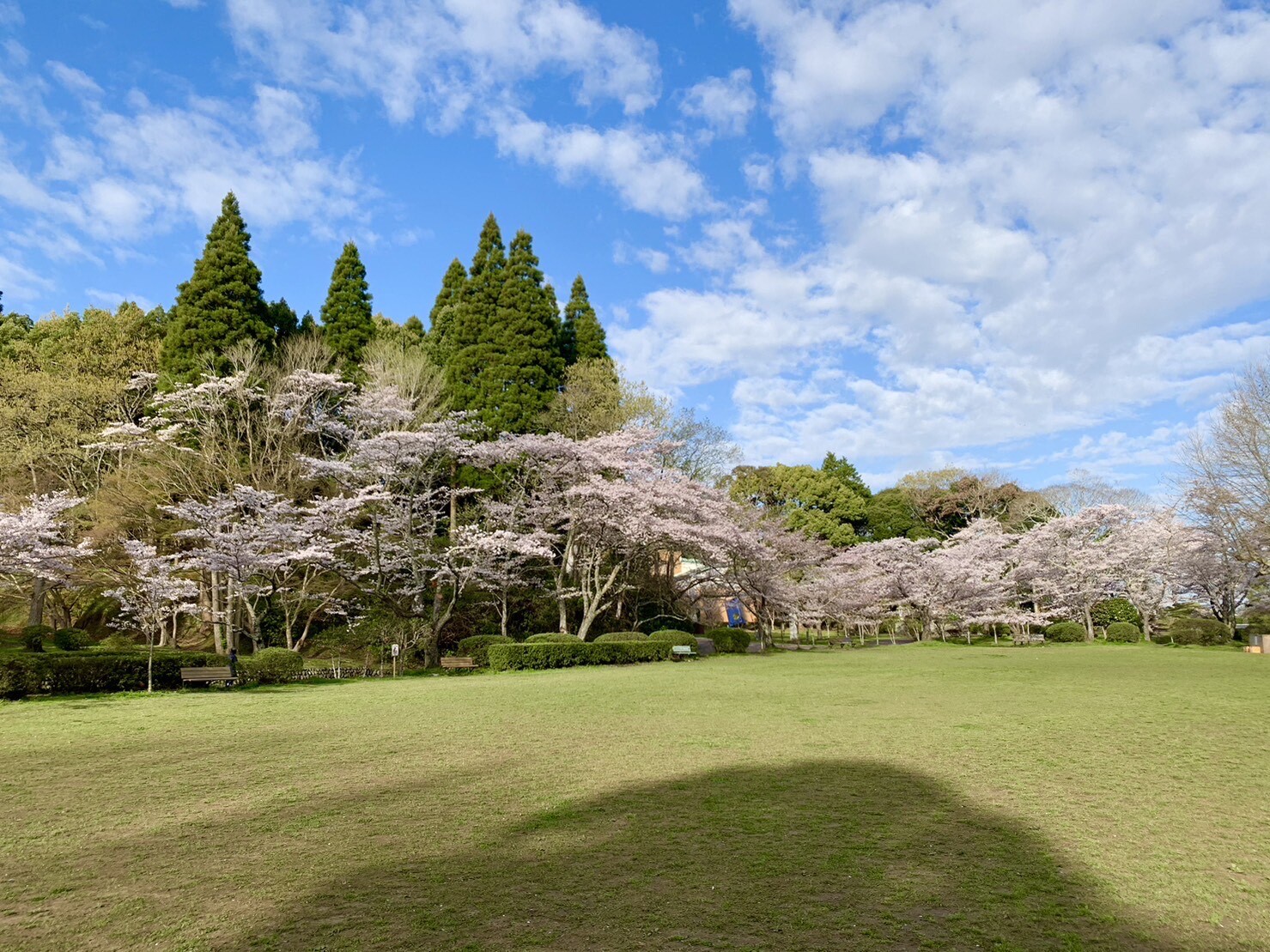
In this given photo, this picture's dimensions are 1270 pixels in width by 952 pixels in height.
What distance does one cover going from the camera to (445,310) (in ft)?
123

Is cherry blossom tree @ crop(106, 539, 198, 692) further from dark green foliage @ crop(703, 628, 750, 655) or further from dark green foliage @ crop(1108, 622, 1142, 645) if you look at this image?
dark green foliage @ crop(1108, 622, 1142, 645)

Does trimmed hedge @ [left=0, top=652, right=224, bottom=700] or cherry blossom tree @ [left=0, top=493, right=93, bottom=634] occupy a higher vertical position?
cherry blossom tree @ [left=0, top=493, right=93, bottom=634]

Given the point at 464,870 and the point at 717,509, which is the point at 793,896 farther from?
the point at 717,509

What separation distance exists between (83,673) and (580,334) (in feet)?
81.2

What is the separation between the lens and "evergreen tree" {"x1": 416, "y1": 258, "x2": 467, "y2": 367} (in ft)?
116

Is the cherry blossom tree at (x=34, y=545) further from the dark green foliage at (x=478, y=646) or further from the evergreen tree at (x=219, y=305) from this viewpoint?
the dark green foliage at (x=478, y=646)

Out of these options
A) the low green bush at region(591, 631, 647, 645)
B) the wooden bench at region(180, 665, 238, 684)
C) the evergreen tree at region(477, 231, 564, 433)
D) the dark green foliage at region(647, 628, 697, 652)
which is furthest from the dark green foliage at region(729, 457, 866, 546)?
the wooden bench at region(180, 665, 238, 684)

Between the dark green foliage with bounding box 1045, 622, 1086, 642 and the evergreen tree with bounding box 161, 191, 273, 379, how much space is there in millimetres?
37458

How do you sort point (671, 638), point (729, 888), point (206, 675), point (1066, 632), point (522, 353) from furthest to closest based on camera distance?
point (1066, 632) < point (522, 353) < point (671, 638) < point (206, 675) < point (729, 888)

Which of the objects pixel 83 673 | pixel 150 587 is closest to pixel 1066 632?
pixel 150 587

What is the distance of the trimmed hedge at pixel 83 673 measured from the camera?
526 inches

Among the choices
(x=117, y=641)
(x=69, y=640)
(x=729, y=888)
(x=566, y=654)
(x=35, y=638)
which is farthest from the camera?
(x=117, y=641)

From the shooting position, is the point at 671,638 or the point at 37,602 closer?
the point at 37,602

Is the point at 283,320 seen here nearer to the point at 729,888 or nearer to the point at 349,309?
the point at 349,309
